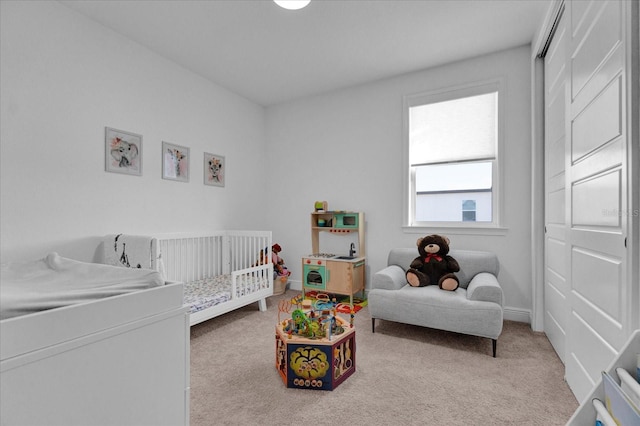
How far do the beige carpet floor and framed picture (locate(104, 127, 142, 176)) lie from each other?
1.63 metres

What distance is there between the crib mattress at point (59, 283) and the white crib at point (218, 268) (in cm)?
113

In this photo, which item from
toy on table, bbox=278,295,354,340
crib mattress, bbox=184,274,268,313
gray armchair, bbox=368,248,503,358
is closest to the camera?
toy on table, bbox=278,295,354,340

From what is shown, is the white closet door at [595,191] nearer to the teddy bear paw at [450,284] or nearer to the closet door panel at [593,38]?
the closet door panel at [593,38]

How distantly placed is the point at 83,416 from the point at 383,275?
235 cm

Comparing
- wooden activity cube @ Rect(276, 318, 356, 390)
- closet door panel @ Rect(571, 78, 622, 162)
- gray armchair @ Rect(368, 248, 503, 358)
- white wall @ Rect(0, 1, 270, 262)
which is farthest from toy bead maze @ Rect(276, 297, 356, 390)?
white wall @ Rect(0, 1, 270, 262)

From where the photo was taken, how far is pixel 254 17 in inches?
104

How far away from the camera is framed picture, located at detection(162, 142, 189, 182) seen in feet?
10.7

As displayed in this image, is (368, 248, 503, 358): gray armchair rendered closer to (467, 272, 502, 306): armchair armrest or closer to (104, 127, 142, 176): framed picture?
(467, 272, 502, 306): armchair armrest

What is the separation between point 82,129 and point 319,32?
2145mm

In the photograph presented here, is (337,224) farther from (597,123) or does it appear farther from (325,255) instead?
(597,123)

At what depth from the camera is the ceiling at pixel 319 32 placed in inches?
98.7

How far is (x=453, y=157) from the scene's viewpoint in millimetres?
3479

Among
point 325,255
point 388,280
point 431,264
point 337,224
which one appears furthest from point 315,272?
point 431,264

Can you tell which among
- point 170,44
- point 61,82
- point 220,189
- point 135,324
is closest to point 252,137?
point 220,189
